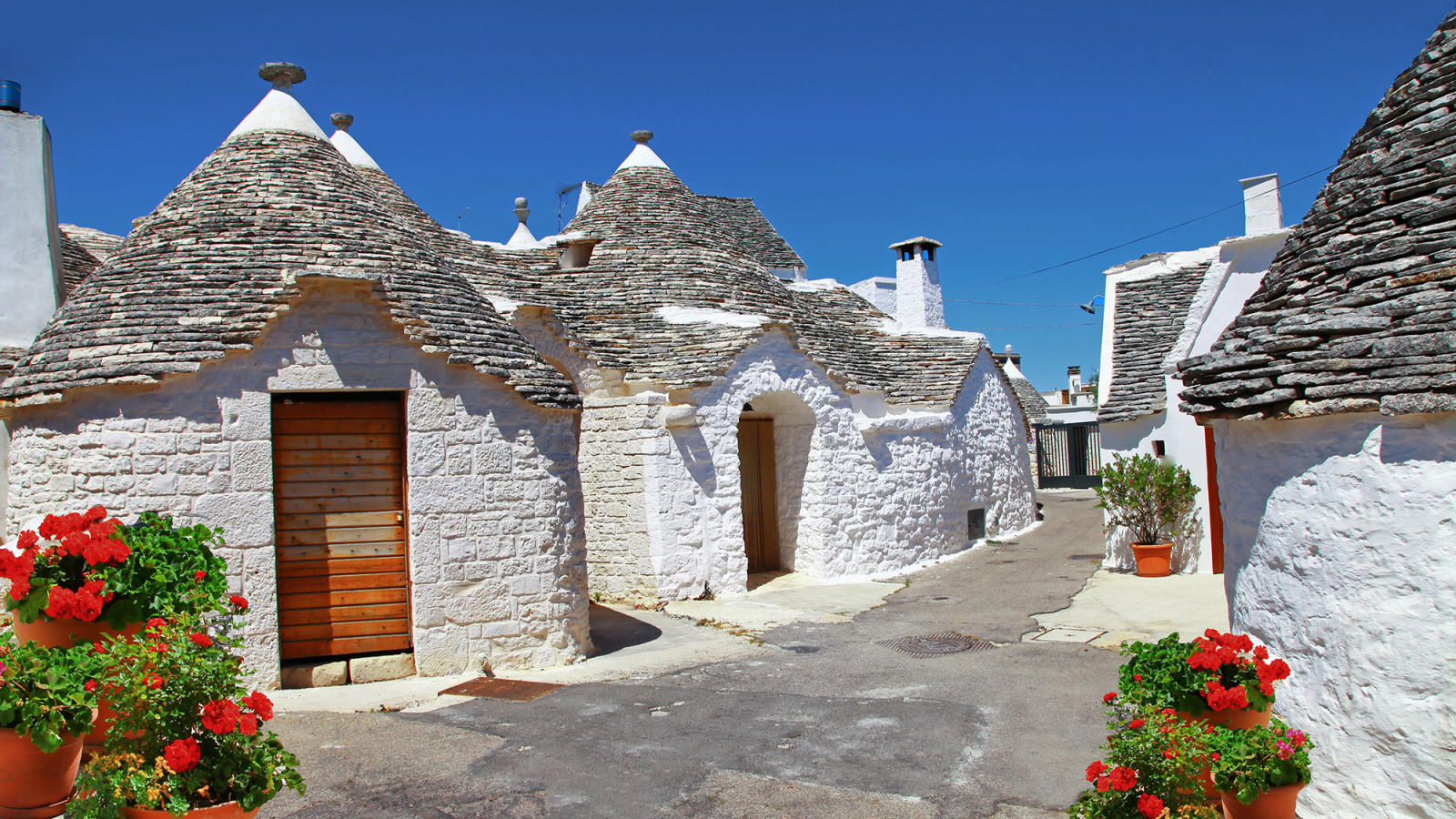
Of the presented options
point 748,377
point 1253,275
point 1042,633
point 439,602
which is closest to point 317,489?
point 439,602

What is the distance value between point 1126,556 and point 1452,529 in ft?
30.1

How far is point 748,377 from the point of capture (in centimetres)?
1253

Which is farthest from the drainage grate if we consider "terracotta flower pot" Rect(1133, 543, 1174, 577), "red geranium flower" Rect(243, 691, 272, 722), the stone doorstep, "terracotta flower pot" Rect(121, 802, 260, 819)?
"terracotta flower pot" Rect(121, 802, 260, 819)

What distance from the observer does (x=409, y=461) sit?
7812mm

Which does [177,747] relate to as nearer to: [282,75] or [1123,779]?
[1123,779]

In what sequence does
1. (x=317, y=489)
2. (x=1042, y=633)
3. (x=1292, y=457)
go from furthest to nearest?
1. (x=1042, y=633)
2. (x=317, y=489)
3. (x=1292, y=457)

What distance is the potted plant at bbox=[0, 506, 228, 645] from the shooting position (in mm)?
4156

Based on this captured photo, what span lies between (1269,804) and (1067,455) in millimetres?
27170

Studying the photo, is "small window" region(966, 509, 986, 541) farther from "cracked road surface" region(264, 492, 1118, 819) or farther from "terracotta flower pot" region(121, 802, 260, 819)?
"terracotta flower pot" region(121, 802, 260, 819)

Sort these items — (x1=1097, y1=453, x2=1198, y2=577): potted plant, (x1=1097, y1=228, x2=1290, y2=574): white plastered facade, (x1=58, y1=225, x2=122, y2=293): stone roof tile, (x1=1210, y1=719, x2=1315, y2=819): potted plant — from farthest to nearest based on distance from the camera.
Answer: (x1=1097, y1=453, x2=1198, y2=577): potted plant, (x1=1097, y1=228, x2=1290, y2=574): white plastered facade, (x1=58, y1=225, x2=122, y2=293): stone roof tile, (x1=1210, y1=719, x2=1315, y2=819): potted plant

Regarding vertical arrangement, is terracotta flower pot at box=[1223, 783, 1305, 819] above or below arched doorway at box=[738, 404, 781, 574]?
below

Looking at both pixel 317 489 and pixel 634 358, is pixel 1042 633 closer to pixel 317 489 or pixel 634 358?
pixel 634 358

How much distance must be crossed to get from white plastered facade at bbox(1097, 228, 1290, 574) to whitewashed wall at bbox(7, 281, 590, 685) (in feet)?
24.1

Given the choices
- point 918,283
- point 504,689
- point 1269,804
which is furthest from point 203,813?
point 918,283
